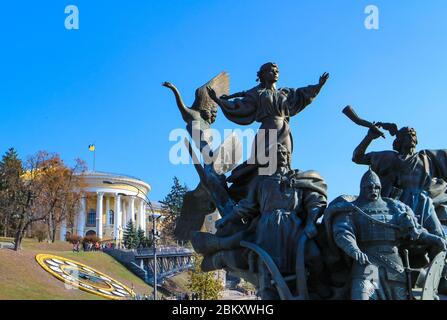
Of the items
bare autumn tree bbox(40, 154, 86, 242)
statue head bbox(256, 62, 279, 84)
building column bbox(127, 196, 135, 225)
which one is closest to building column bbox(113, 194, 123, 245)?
building column bbox(127, 196, 135, 225)

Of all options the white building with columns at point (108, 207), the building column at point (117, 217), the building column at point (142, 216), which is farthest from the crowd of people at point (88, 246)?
the building column at point (142, 216)

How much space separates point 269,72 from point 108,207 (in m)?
75.5

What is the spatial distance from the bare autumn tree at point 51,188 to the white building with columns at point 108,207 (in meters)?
22.9

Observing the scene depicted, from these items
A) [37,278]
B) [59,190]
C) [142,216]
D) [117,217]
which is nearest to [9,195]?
[59,190]

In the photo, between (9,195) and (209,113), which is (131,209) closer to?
(9,195)

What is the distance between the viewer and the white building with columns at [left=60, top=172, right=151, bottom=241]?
253ft

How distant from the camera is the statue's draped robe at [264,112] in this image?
903 centimetres

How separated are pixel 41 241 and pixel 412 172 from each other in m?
51.3

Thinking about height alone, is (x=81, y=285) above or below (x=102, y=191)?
below
